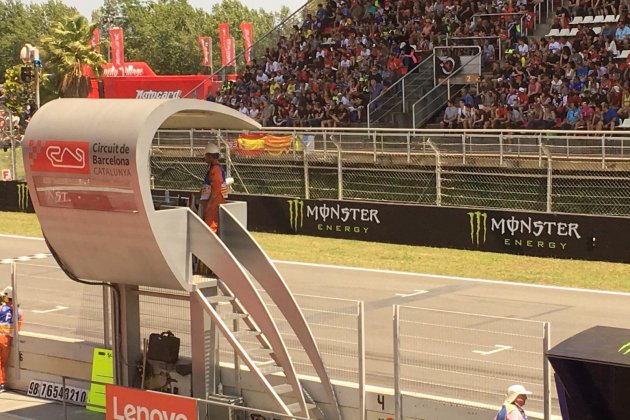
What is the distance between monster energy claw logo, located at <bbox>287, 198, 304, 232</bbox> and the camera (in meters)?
29.0

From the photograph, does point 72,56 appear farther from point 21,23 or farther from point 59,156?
point 59,156

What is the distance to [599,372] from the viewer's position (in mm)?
9930

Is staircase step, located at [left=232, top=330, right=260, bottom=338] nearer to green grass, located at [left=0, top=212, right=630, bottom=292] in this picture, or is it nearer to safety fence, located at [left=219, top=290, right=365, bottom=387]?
safety fence, located at [left=219, top=290, right=365, bottom=387]

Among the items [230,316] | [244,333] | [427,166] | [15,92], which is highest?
[15,92]

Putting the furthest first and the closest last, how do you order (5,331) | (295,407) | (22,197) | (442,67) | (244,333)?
(442,67) → (22,197) → (5,331) → (244,333) → (295,407)

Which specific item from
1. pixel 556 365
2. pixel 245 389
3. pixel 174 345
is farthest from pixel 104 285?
pixel 556 365

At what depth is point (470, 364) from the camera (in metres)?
12.9

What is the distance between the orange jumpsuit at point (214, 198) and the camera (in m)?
14.4

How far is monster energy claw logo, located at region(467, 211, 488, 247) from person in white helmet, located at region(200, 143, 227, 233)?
38.4ft

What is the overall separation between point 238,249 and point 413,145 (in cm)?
1451

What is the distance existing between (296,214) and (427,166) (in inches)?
138

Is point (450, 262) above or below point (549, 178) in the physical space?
below

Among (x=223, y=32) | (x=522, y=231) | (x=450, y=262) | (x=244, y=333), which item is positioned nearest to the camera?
(x=244, y=333)

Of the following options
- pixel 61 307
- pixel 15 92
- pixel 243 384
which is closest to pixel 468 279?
→ pixel 61 307
